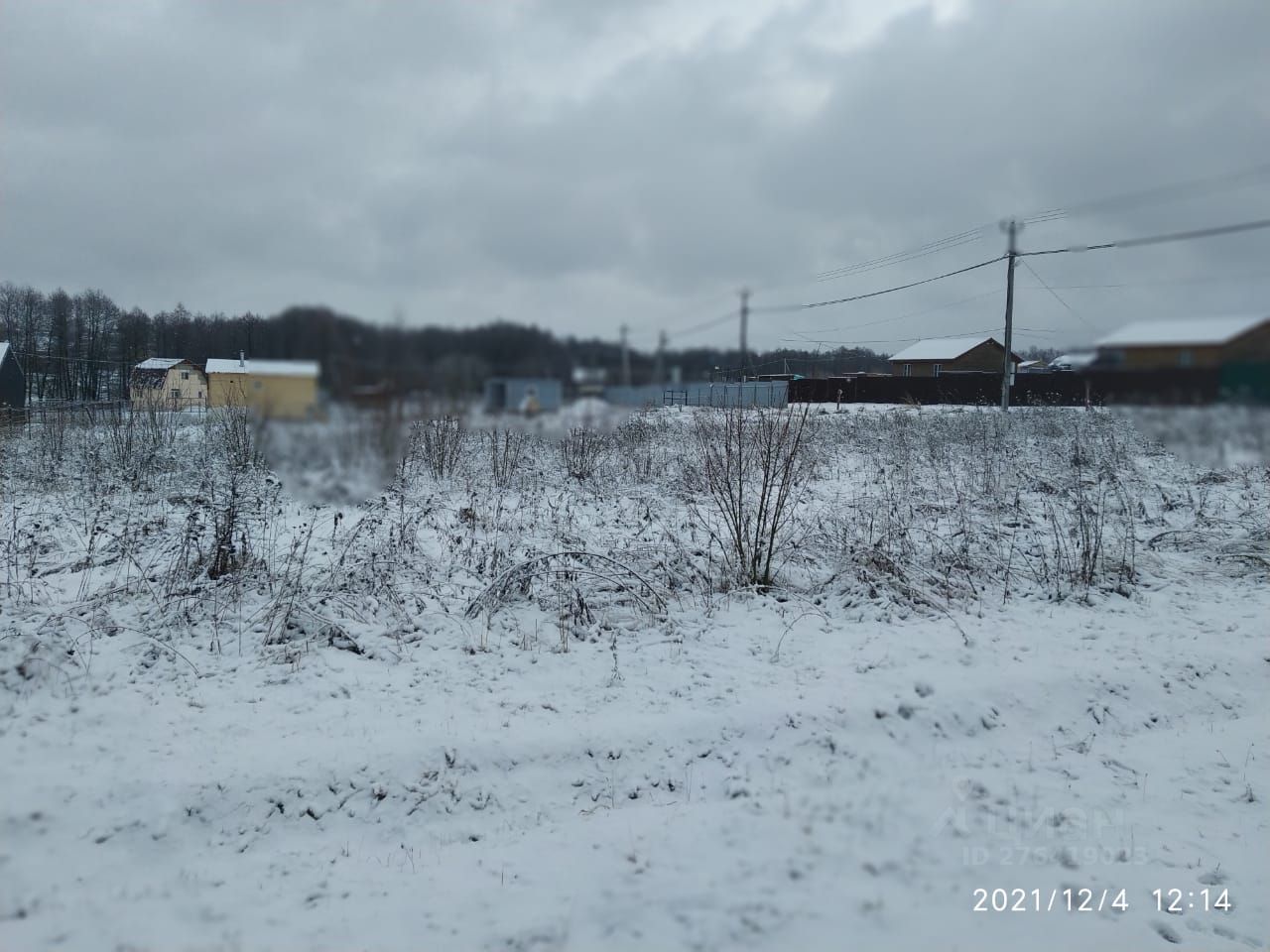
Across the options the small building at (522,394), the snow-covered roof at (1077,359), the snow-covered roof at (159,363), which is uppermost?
the snow-covered roof at (1077,359)

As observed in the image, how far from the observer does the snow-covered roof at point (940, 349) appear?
25.7 feet

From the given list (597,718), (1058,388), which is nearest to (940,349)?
(1058,388)

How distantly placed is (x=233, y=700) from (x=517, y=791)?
2.16 m

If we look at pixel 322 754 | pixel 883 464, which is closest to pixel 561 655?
pixel 322 754

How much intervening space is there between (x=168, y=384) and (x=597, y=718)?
4472 millimetres

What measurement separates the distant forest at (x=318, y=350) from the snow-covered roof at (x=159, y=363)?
56 millimetres

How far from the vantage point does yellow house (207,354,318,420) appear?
3.52 m

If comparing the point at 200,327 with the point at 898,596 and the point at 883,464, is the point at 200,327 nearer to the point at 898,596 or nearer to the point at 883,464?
the point at 898,596

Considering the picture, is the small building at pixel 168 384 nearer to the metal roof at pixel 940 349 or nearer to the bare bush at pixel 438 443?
the bare bush at pixel 438 443

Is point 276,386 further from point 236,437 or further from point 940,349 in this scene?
point 940,349

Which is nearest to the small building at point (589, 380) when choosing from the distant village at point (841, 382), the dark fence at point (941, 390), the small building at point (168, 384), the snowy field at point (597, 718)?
the distant village at point (841, 382)

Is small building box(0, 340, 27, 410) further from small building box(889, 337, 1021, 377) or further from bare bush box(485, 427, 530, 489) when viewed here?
small building box(889, 337, 1021, 377)

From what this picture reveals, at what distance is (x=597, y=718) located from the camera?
14.2ft

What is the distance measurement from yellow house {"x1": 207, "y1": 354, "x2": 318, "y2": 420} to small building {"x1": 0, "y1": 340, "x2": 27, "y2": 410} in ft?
9.85
